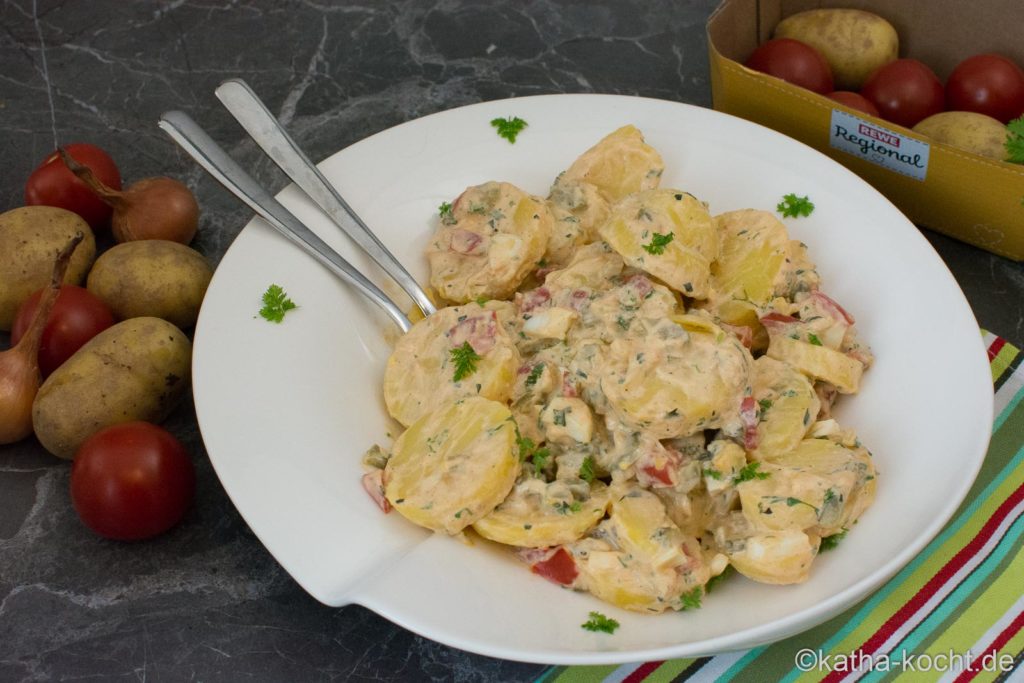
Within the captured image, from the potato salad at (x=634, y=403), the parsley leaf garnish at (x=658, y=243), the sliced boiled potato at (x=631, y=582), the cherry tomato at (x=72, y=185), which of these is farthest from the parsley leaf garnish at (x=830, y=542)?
the cherry tomato at (x=72, y=185)

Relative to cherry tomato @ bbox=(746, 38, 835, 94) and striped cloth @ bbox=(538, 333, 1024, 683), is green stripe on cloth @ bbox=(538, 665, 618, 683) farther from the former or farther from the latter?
cherry tomato @ bbox=(746, 38, 835, 94)

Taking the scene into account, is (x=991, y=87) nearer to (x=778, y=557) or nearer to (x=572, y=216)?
(x=572, y=216)

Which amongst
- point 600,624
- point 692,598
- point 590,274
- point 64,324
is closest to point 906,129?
point 590,274

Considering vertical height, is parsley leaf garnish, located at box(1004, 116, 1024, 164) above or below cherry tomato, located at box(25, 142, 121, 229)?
above

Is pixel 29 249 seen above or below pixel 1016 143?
below

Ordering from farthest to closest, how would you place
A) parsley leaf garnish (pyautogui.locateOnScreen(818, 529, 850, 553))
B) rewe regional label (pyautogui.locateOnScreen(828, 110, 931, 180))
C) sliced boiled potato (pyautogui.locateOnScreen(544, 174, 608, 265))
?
rewe regional label (pyautogui.locateOnScreen(828, 110, 931, 180))
sliced boiled potato (pyautogui.locateOnScreen(544, 174, 608, 265))
parsley leaf garnish (pyautogui.locateOnScreen(818, 529, 850, 553))

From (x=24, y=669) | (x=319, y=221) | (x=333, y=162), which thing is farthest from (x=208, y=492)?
(x=333, y=162)

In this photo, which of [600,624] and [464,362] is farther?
[464,362]

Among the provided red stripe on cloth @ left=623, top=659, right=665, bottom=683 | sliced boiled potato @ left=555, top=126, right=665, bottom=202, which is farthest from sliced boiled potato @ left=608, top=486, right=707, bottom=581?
sliced boiled potato @ left=555, top=126, right=665, bottom=202
